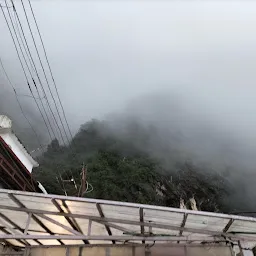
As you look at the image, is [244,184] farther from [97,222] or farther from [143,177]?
[97,222]

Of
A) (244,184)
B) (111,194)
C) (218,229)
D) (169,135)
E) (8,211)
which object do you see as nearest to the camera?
(218,229)

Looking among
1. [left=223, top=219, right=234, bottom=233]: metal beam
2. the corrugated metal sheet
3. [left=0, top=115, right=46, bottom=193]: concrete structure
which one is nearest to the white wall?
[left=0, top=115, right=46, bottom=193]: concrete structure

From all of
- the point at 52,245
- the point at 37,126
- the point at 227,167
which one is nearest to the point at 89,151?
the point at 37,126

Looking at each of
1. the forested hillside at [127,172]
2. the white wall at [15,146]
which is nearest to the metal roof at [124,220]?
the white wall at [15,146]

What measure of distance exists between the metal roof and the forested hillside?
18069 mm

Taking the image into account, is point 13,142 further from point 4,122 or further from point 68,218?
point 68,218

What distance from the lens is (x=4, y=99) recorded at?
49594 millimetres

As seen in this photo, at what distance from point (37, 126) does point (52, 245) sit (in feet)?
150

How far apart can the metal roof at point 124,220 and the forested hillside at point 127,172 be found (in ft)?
59.3

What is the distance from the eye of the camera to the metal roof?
5.52 meters

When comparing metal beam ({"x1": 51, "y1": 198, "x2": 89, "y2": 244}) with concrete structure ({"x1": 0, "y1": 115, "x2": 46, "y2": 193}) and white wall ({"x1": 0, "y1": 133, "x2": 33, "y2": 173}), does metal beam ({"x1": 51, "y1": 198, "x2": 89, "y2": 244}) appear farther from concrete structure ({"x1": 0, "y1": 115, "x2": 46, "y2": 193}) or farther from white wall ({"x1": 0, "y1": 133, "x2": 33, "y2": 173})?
white wall ({"x1": 0, "y1": 133, "x2": 33, "y2": 173})

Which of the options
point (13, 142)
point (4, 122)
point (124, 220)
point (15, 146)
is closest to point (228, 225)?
point (124, 220)

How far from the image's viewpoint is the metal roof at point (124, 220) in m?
5.52

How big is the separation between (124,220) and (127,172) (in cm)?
2473
